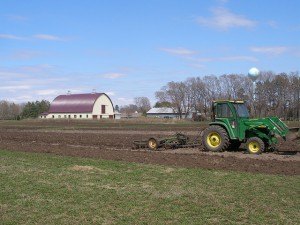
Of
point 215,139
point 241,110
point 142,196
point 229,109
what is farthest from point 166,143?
point 142,196

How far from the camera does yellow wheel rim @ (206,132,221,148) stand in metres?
18.7

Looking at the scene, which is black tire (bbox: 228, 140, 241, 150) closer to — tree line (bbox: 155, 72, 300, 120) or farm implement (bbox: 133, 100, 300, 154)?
farm implement (bbox: 133, 100, 300, 154)

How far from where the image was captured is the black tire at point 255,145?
56.0ft

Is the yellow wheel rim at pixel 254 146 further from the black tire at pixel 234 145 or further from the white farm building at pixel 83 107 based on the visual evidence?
the white farm building at pixel 83 107

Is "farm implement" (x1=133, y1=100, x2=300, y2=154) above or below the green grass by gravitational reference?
above

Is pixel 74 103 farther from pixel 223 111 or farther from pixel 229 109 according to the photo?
pixel 229 109

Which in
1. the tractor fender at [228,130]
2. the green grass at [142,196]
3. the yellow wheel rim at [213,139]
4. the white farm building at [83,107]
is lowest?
the green grass at [142,196]

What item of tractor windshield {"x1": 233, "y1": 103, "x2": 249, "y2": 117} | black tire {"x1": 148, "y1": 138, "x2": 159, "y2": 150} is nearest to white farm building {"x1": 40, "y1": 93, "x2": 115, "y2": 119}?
black tire {"x1": 148, "y1": 138, "x2": 159, "y2": 150}

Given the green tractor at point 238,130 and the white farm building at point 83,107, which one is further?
the white farm building at point 83,107

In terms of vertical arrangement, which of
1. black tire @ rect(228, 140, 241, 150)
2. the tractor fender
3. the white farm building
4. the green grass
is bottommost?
the green grass

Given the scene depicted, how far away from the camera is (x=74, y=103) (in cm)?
12181

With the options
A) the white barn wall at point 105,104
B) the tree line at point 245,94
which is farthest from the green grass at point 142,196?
the white barn wall at point 105,104

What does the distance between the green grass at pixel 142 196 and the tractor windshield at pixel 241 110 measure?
6707 millimetres

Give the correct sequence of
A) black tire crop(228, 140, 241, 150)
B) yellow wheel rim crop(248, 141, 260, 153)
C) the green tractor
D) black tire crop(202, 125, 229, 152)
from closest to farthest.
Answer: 1. the green tractor
2. yellow wheel rim crop(248, 141, 260, 153)
3. black tire crop(202, 125, 229, 152)
4. black tire crop(228, 140, 241, 150)
